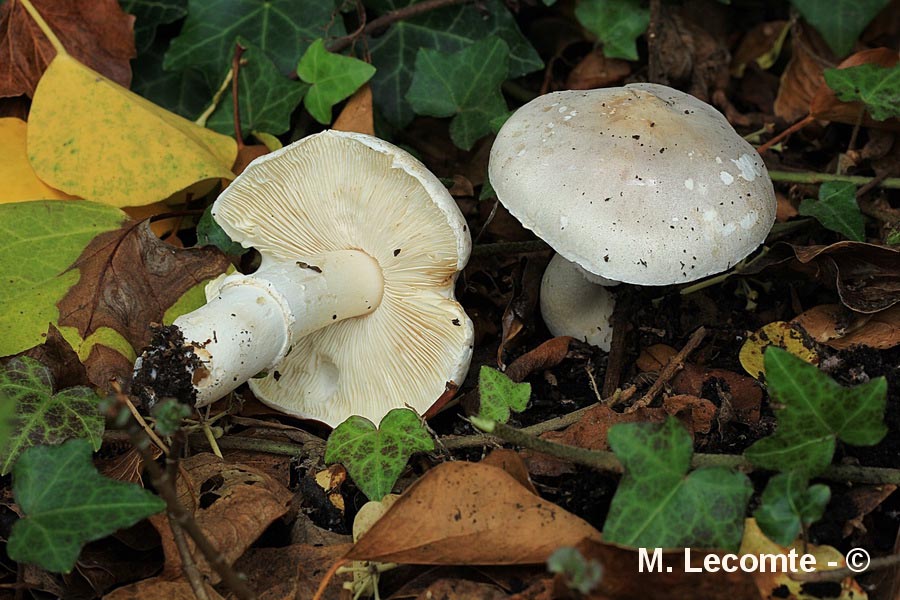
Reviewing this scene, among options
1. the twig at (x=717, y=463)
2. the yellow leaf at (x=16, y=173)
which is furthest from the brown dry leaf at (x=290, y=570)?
the yellow leaf at (x=16, y=173)

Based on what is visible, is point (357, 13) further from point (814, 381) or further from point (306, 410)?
point (814, 381)

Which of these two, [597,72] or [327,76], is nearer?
[327,76]

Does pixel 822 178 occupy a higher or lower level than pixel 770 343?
higher

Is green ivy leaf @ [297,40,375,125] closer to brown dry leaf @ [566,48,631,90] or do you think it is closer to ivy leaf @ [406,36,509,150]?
ivy leaf @ [406,36,509,150]

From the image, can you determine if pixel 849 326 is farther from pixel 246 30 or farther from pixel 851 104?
pixel 246 30

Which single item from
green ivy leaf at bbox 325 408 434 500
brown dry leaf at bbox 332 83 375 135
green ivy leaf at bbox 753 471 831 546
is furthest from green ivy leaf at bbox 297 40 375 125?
green ivy leaf at bbox 753 471 831 546

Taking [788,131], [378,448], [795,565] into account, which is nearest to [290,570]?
[378,448]

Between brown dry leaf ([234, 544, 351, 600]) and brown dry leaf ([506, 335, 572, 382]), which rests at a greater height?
brown dry leaf ([234, 544, 351, 600])
